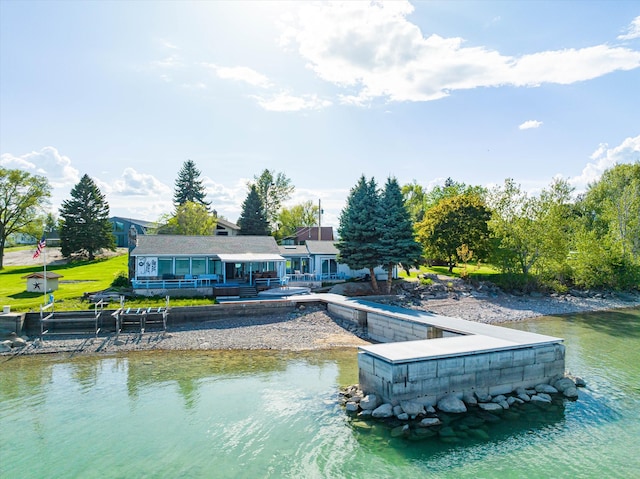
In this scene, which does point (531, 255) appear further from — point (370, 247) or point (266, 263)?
point (266, 263)

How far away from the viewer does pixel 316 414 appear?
1216 centimetres

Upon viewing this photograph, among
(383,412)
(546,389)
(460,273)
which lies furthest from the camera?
(460,273)

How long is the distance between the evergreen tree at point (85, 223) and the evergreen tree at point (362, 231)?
3176cm

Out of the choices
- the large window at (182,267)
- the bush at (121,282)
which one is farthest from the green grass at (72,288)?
the large window at (182,267)

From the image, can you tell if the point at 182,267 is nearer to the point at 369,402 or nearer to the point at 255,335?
the point at 255,335

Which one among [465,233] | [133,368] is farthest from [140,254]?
[465,233]

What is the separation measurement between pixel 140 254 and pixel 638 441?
27063 mm

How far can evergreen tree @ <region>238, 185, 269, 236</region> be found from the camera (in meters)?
54.8

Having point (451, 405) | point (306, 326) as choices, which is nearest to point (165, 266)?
point (306, 326)

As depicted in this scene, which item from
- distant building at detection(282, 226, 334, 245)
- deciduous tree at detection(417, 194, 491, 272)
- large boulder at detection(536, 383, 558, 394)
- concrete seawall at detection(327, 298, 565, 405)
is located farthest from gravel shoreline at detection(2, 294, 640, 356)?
distant building at detection(282, 226, 334, 245)

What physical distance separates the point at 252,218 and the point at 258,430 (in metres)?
45.2

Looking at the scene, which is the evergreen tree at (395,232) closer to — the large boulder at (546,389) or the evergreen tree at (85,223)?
the large boulder at (546,389)

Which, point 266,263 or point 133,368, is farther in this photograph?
point 266,263

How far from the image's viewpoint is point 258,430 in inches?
445
